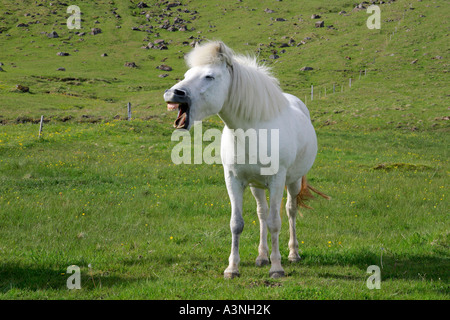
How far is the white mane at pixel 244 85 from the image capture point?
16.7 feet

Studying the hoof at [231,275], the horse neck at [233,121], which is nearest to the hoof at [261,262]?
the hoof at [231,275]

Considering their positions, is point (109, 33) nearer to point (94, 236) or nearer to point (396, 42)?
point (396, 42)

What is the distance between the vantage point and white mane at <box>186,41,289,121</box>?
5098 mm

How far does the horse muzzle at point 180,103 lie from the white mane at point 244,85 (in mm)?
706

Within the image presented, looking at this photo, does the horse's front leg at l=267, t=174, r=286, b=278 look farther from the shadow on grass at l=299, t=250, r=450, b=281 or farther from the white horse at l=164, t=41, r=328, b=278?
the shadow on grass at l=299, t=250, r=450, b=281

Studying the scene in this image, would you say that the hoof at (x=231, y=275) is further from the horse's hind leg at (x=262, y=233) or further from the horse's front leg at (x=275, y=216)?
the horse's hind leg at (x=262, y=233)

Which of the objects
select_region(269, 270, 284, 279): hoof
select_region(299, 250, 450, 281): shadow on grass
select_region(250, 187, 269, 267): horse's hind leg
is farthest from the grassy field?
select_region(250, 187, 269, 267): horse's hind leg

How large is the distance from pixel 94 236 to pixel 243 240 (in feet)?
9.66

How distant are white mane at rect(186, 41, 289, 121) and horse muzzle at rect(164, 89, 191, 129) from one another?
706mm

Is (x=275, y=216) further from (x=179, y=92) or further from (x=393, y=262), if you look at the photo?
(x=179, y=92)

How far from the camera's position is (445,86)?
1697 inches

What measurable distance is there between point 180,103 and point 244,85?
47.7 inches

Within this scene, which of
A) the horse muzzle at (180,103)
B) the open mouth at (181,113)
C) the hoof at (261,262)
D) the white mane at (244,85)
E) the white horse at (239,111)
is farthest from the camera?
the hoof at (261,262)

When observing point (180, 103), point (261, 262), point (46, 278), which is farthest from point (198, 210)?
point (180, 103)
